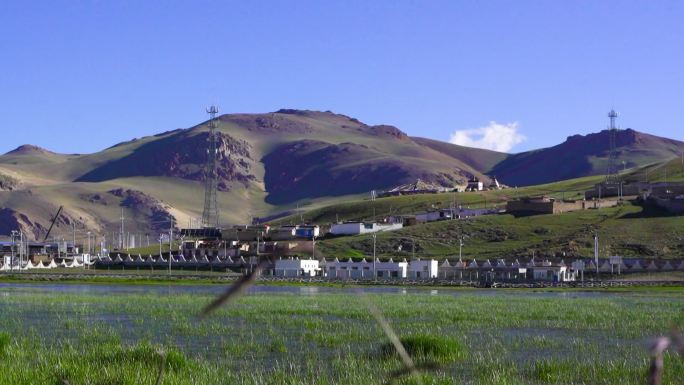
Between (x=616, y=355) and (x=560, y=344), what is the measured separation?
3807 mm

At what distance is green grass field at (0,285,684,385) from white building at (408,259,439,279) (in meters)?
84.9

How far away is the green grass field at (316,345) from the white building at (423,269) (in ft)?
278

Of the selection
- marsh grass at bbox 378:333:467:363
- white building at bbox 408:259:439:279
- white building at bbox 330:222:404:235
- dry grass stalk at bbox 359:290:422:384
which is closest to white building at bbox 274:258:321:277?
white building at bbox 408:259:439:279

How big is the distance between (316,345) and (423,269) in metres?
110

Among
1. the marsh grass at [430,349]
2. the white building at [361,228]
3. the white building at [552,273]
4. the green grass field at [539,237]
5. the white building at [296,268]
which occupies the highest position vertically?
the white building at [361,228]

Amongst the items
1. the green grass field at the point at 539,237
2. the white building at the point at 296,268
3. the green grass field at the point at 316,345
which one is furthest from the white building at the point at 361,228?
the green grass field at the point at 316,345

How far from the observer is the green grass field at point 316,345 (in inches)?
852

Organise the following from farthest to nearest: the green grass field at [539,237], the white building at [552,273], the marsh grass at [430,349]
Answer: the green grass field at [539,237]
the white building at [552,273]
the marsh grass at [430,349]

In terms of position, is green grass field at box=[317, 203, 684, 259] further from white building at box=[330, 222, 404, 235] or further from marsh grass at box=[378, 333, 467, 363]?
marsh grass at box=[378, 333, 467, 363]

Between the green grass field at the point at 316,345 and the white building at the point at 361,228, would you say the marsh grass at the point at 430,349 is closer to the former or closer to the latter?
the green grass field at the point at 316,345

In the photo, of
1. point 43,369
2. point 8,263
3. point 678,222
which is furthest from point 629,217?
point 43,369

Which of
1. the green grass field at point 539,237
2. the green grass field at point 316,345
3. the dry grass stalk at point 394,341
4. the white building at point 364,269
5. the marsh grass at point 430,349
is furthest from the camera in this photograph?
the green grass field at point 539,237

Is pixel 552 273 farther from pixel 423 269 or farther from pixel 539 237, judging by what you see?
pixel 539 237

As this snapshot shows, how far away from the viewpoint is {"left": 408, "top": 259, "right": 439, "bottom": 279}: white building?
140 meters
